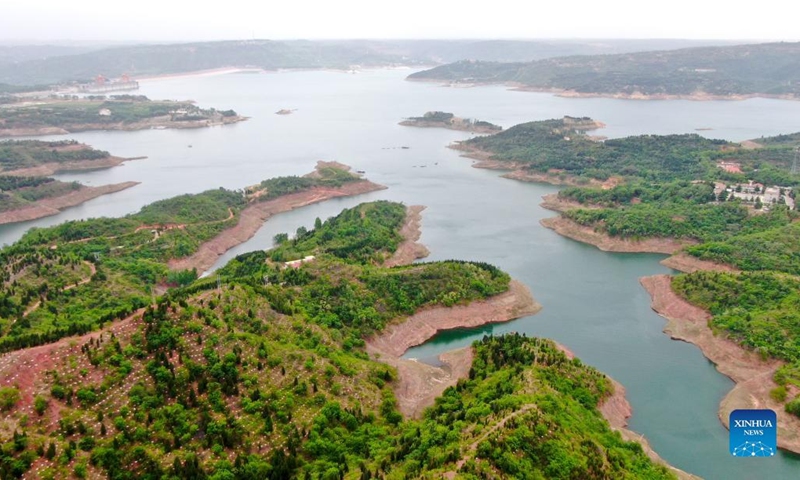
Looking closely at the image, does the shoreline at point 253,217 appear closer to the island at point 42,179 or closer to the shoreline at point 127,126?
the island at point 42,179

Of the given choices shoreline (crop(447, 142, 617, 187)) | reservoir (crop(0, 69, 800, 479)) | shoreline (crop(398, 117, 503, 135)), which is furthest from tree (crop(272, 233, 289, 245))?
shoreline (crop(398, 117, 503, 135))

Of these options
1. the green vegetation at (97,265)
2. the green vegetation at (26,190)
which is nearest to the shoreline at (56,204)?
the green vegetation at (26,190)

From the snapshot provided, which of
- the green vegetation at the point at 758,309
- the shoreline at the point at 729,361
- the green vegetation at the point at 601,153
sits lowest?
the shoreline at the point at 729,361

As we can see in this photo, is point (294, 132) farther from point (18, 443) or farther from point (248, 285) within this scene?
point (18, 443)

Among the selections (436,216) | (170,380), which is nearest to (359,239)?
(436,216)

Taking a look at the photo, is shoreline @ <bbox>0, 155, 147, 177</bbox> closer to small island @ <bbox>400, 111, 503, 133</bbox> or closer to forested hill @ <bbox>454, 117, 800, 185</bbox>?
forested hill @ <bbox>454, 117, 800, 185</bbox>

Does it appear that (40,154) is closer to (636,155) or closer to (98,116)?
(98,116)

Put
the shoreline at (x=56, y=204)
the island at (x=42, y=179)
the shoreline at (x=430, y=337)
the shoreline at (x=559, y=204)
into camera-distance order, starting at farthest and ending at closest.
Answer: the island at (x=42, y=179)
the shoreline at (x=56, y=204)
the shoreline at (x=559, y=204)
the shoreline at (x=430, y=337)
